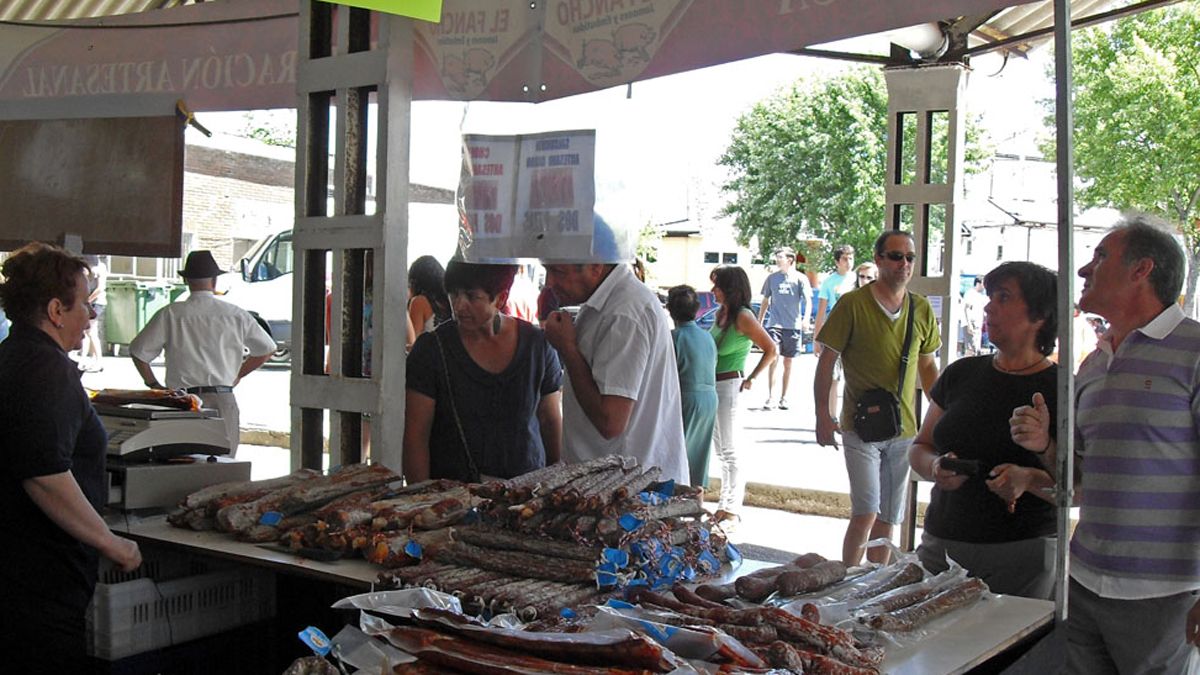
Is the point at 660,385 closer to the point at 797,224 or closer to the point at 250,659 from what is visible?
the point at 250,659

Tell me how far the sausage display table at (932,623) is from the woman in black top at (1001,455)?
2.01ft

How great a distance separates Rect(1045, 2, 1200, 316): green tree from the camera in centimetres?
2605

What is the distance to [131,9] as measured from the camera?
25.1ft

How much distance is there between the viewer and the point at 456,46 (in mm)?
4613

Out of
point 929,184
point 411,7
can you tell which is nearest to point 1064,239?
point 411,7

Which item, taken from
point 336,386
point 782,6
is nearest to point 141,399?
point 336,386

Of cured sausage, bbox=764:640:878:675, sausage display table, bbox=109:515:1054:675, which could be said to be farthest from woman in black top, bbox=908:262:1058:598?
cured sausage, bbox=764:640:878:675

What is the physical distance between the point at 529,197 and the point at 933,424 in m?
1.79

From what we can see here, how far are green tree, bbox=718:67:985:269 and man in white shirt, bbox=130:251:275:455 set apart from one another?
33.5 metres

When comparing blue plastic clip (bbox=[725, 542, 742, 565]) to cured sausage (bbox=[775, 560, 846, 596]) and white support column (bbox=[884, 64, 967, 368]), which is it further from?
white support column (bbox=[884, 64, 967, 368])

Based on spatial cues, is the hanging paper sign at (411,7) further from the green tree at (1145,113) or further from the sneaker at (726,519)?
the green tree at (1145,113)

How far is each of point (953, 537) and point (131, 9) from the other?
6.49 m

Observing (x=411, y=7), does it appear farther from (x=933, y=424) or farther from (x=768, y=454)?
(x=768, y=454)

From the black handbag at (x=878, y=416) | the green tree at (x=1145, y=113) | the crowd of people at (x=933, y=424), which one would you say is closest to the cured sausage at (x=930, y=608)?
the crowd of people at (x=933, y=424)
